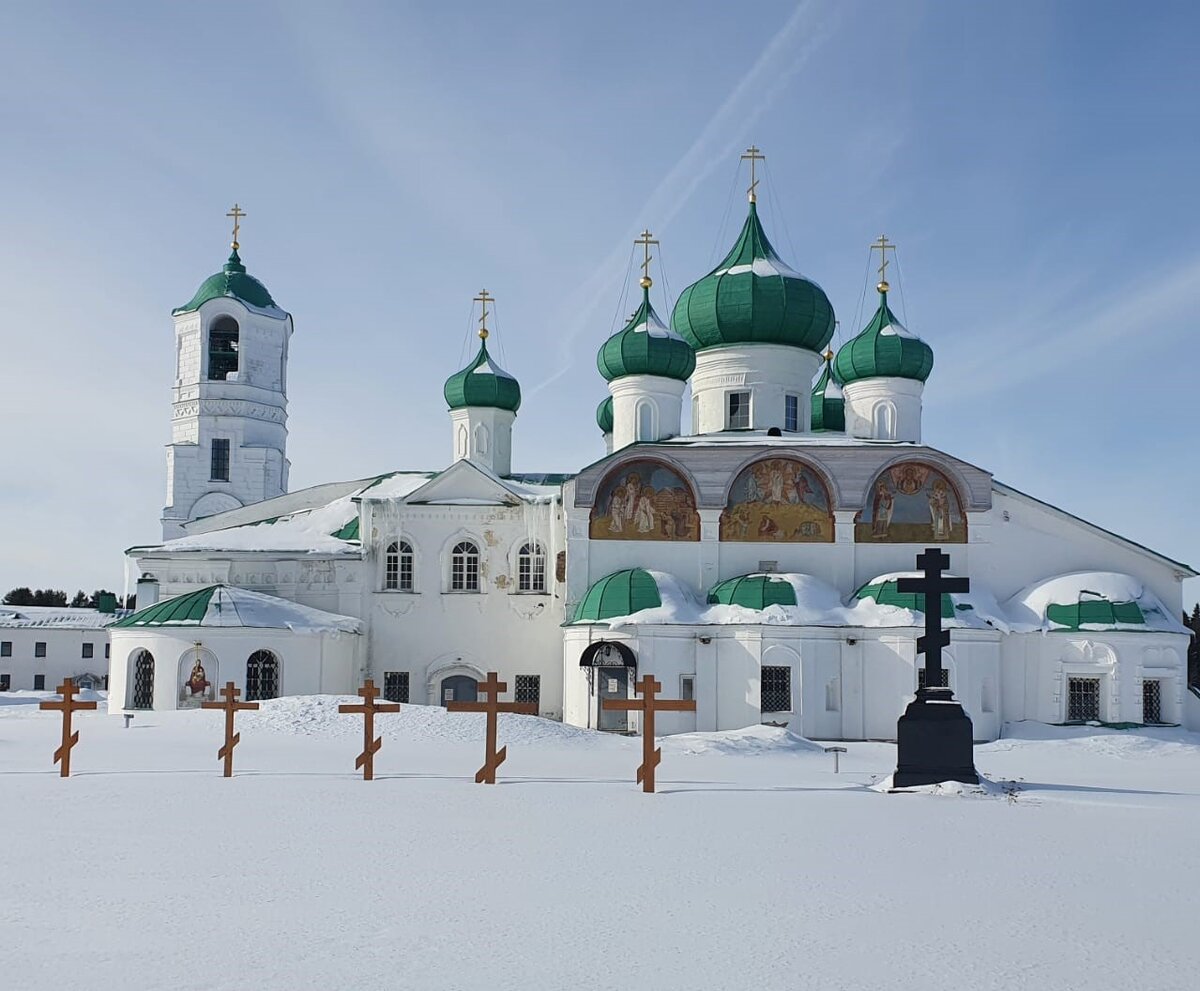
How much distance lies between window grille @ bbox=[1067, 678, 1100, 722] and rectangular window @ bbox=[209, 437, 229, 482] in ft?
77.8

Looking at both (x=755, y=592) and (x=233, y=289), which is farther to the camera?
(x=233, y=289)

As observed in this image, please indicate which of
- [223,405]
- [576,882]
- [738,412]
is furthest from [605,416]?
[576,882]

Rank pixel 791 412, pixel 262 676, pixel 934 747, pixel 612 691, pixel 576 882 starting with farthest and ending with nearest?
pixel 791 412 < pixel 262 676 < pixel 612 691 < pixel 934 747 < pixel 576 882

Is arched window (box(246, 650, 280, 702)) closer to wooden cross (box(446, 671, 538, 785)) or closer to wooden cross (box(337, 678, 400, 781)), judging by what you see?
wooden cross (box(337, 678, 400, 781))

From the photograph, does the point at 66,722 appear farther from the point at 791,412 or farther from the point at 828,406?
the point at 828,406

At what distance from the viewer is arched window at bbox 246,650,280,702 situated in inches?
1080

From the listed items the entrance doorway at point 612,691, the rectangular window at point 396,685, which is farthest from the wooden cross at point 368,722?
the rectangular window at point 396,685

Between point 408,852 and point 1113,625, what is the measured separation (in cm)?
2127

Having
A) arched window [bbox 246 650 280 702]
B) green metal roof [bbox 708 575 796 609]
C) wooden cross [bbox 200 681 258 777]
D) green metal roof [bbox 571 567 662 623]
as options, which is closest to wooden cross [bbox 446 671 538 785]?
wooden cross [bbox 200 681 258 777]

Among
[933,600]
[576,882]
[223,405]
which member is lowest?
[576,882]

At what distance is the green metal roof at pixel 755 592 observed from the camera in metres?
27.1

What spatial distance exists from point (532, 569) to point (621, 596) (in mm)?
3791

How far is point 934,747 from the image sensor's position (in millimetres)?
14914

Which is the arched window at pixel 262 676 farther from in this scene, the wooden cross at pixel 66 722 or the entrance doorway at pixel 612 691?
the wooden cross at pixel 66 722
